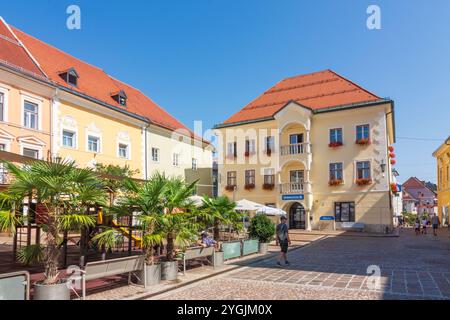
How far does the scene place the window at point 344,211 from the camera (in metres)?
30.2

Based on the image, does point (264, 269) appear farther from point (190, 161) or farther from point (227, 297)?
point (190, 161)

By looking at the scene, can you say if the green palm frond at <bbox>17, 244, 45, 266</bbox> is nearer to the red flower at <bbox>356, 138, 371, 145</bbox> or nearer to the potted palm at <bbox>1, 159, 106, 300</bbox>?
the potted palm at <bbox>1, 159, 106, 300</bbox>

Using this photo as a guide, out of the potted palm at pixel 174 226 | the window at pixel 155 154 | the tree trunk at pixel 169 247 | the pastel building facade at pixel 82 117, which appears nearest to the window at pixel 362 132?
the pastel building facade at pixel 82 117

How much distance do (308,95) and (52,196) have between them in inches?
1228

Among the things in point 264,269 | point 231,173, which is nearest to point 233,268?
point 264,269

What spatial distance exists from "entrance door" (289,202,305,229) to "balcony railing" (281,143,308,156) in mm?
4650

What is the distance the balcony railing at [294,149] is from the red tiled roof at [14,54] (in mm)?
20205

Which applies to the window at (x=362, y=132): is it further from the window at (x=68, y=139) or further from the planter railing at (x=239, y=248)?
the window at (x=68, y=139)

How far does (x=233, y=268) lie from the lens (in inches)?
452

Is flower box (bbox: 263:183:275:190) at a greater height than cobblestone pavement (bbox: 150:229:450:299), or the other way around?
flower box (bbox: 263:183:275:190)

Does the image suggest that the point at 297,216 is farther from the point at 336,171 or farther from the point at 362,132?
the point at 362,132

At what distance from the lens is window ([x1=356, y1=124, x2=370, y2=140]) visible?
1189 inches

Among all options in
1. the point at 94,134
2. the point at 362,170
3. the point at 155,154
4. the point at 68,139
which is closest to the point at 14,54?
the point at 68,139

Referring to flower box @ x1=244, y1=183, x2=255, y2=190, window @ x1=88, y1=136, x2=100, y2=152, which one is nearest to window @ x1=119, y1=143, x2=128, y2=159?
window @ x1=88, y1=136, x2=100, y2=152
